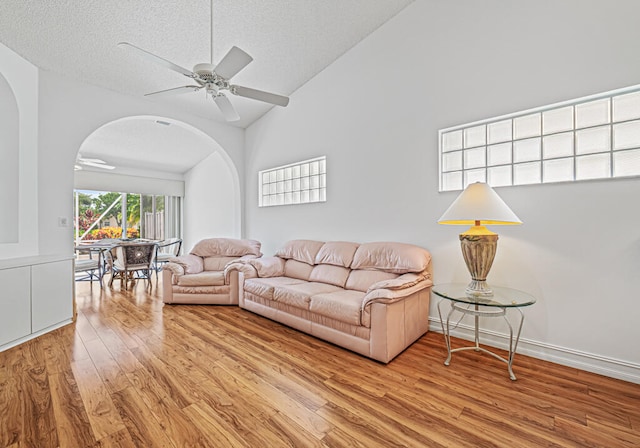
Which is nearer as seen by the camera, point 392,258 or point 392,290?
point 392,290

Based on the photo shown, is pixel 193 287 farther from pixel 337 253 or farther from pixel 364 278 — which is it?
pixel 364 278

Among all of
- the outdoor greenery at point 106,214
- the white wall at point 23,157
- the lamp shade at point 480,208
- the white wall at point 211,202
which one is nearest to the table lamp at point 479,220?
the lamp shade at point 480,208

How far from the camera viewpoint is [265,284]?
11.2 feet

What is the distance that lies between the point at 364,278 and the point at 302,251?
3.60ft

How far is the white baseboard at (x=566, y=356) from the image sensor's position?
2098 mm

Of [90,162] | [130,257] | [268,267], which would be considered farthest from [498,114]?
[90,162]

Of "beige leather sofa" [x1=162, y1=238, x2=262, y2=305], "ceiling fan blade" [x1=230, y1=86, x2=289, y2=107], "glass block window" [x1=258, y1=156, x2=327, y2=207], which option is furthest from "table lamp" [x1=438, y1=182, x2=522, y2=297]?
"beige leather sofa" [x1=162, y1=238, x2=262, y2=305]

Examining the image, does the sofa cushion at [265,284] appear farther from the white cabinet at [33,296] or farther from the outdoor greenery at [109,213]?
the outdoor greenery at [109,213]

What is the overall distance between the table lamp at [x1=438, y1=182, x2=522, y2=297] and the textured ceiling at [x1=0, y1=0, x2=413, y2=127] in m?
2.45

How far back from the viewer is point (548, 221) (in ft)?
7.93

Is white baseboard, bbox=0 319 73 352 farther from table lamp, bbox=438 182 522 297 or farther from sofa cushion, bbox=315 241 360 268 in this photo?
table lamp, bbox=438 182 522 297

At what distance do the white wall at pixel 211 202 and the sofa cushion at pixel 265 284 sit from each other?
7.12 ft

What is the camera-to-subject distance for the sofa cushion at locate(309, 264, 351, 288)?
3375 mm

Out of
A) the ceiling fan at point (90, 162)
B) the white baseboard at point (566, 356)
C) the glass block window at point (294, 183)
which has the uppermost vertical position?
the ceiling fan at point (90, 162)
